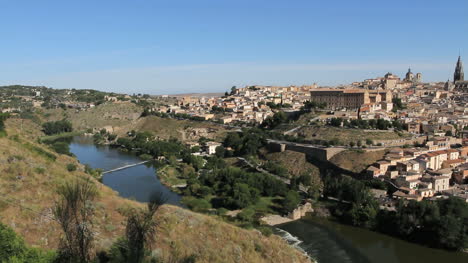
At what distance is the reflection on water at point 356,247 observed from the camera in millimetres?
13516

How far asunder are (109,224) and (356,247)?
32.7ft

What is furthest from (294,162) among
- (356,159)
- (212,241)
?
(212,241)

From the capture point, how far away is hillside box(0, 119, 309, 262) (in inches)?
302

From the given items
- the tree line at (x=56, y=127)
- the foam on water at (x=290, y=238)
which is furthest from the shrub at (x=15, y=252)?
the tree line at (x=56, y=127)

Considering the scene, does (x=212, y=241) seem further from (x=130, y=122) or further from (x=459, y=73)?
(x=459, y=73)

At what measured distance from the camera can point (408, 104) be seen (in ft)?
125

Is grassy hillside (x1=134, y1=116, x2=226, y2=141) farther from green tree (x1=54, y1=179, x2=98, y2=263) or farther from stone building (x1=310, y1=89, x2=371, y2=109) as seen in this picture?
green tree (x1=54, y1=179, x2=98, y2=263)

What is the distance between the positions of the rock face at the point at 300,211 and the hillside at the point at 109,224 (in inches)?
254

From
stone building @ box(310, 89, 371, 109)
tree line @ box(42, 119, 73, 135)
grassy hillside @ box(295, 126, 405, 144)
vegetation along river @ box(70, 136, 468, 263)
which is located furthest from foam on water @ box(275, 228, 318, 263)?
tree line @ box(42, 119, 73, 135)

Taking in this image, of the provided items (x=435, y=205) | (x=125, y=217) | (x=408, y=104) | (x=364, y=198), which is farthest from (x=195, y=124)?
(x=125, y=217)

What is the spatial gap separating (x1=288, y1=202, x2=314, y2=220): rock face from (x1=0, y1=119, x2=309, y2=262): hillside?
6.46 meters

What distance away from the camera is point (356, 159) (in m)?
22.5

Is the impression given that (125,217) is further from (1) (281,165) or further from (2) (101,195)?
(1) (281,165)

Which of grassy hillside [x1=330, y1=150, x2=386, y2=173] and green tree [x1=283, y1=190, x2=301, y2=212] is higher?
grassy hillside [x1=330, y1=150, x2=386, y2=173]
